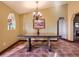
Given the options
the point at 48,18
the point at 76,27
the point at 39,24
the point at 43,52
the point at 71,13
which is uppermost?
the point at 71,13

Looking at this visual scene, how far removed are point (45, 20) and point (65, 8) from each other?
1.76 metres

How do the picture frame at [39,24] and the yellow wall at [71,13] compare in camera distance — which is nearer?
the yellow wall at [71,13]

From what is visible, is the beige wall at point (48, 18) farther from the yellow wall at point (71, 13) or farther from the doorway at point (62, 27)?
the yellow wall at point (71, 13)

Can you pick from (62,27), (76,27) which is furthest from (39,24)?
(76,27)

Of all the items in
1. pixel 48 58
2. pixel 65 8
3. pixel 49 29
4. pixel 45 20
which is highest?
pixel 65 8

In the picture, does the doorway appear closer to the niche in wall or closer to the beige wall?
the beige wall

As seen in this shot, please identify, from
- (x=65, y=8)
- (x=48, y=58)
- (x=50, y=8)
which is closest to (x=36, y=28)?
(x=50, y=8)

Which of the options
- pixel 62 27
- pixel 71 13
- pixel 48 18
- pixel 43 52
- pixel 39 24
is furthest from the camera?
pixel 62 27

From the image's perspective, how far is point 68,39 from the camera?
10.1 meters

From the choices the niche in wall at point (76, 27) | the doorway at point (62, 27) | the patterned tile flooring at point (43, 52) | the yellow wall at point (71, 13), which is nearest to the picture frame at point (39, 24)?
the doorway at point (62, 27)

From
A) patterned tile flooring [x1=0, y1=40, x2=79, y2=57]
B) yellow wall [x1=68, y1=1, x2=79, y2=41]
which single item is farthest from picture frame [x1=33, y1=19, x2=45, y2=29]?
patterned tile flooring [x1=0, y1=40, x2=79, y2=57]

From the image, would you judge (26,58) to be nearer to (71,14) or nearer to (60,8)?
(71,14)

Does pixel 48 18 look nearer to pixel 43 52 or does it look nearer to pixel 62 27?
pixel 62 27

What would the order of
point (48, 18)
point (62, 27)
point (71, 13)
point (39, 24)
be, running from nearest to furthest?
1. point (71, 13)
2. point (39, 24)
3. point (48, 18)
4. point (62, 27)
